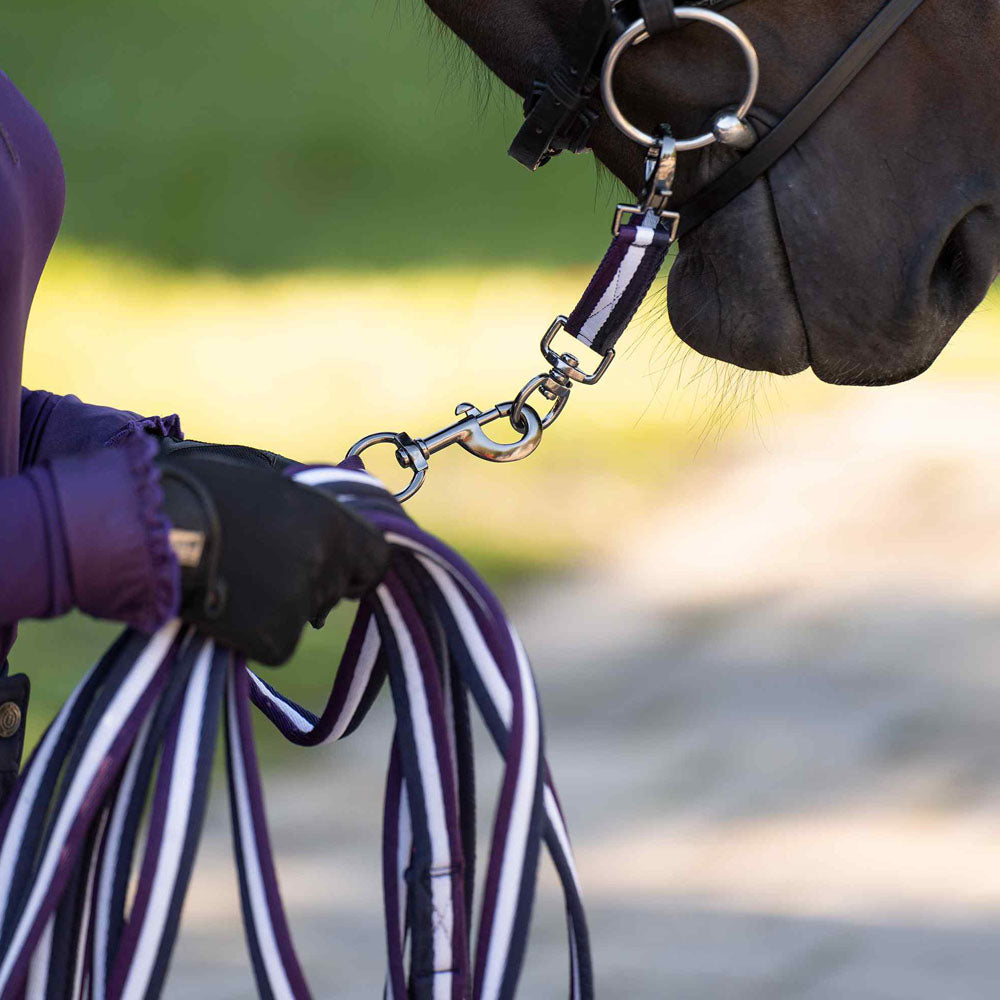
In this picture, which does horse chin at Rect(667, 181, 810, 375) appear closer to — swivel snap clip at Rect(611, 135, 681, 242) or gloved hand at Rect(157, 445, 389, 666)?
swivel snap clip at Rect(611, 135, 681, 242)

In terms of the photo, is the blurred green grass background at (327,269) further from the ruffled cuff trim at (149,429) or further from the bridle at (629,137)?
the bridle at (629,137)

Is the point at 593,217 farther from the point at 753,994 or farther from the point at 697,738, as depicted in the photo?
A: the point at 753,994

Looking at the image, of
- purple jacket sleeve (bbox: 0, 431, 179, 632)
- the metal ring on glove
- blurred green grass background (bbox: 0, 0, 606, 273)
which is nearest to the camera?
purple jacket sleeve (bbox: 0, 431, 179, 632)

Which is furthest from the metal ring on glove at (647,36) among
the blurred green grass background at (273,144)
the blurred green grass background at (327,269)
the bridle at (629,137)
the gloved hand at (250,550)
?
the blurred green grass background at (273,144)

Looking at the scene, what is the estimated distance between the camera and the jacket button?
1.17 m

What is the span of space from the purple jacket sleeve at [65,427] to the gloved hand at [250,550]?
0.47 metres

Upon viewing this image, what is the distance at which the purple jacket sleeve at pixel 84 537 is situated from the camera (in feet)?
2.68

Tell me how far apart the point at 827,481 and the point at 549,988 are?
236cm

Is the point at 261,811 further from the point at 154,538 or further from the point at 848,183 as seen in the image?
the point at 848,183

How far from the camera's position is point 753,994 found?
2072mm

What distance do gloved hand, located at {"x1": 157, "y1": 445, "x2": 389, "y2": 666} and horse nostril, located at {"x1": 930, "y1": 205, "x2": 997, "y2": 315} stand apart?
71cm

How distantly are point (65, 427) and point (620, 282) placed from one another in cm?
54

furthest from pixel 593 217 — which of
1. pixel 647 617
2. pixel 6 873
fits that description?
pixel 6 873

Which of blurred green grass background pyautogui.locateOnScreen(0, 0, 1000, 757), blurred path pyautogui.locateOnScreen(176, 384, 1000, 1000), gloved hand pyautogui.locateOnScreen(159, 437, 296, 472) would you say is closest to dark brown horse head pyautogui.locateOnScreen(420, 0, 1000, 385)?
gloved hand pyautogui.locateOnScreen(159, 437, 296, 472)
